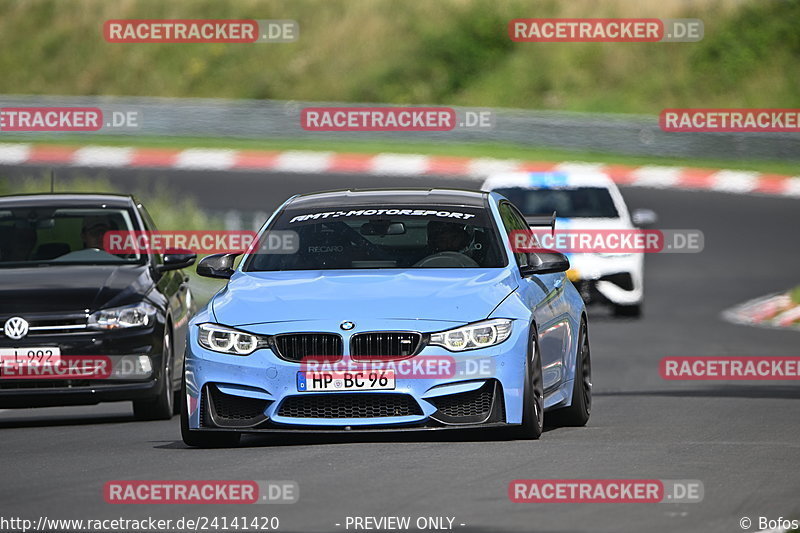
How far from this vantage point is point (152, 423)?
42.7 feet

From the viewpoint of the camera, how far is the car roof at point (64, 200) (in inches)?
550

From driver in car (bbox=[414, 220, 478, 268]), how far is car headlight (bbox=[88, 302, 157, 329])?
8.60 feet

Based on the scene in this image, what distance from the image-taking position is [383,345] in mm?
10172

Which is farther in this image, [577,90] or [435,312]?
[577,90]

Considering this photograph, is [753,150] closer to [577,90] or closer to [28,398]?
[577,90]

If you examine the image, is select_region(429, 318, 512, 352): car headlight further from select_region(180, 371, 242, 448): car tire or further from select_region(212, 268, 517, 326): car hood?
select_region(180, 371, 242, 448): car tire

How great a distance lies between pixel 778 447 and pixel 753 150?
29.6 m

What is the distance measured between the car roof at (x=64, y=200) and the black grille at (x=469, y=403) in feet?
15.5

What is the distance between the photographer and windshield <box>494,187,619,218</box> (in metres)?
21.8

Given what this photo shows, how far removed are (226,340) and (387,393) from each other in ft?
3.12

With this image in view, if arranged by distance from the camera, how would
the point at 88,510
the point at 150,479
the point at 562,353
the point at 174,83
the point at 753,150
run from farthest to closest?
the point at 174,83, the point at 753,150, the point at 562,353, the point at 150,479, the point at 88,510

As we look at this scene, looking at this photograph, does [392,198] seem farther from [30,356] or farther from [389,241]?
[30,356]

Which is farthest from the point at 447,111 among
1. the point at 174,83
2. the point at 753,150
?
the point at 174,83

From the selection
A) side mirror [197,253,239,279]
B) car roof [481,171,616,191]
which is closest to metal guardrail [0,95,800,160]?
car roof [481,171,616,191]
